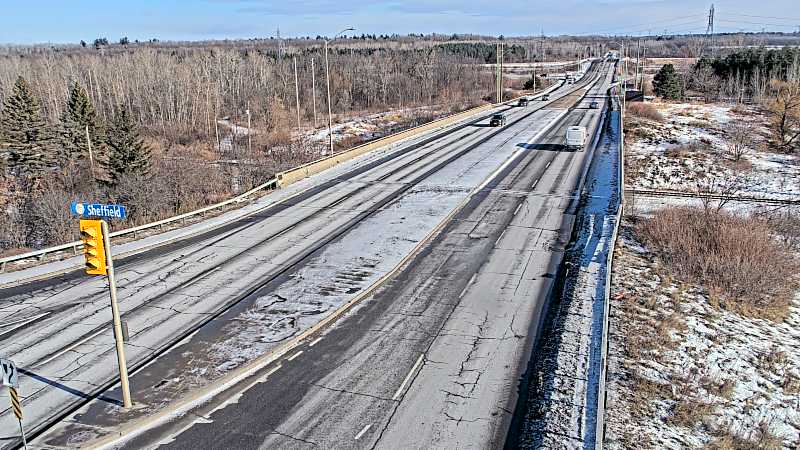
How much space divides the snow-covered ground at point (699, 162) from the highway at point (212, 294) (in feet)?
51.2

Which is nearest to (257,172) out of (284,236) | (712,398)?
(284,236)

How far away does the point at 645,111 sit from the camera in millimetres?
64875

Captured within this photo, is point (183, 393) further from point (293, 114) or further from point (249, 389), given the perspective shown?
point (293, 114)

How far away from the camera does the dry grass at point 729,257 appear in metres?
20.5

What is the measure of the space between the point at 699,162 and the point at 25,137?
57.3 m

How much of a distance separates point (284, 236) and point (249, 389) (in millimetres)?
12593

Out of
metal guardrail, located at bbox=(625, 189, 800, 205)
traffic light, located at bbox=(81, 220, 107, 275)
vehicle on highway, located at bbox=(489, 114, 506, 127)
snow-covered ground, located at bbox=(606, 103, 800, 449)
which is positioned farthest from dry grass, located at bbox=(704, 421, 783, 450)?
vehicle on highway, located at bbox=(489, 114, 506, 127)

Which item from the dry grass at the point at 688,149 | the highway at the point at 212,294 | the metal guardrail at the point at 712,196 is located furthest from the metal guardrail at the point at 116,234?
the dry grass at the point at 688,149

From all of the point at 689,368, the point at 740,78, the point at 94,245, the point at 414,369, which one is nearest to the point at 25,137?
the point at 94,245

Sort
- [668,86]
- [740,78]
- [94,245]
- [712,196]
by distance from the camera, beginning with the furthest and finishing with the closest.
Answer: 1. [740,78]
2. [668,86]
3. [712,196]
4. [94,245]

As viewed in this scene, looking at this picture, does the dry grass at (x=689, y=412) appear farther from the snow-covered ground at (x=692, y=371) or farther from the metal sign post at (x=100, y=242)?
the metal sign post at (x=100, y=242)

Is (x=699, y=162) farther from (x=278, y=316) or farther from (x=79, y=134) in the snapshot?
(x=79, y=134)

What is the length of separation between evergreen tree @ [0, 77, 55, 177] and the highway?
34.9m

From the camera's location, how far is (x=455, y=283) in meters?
20.2
